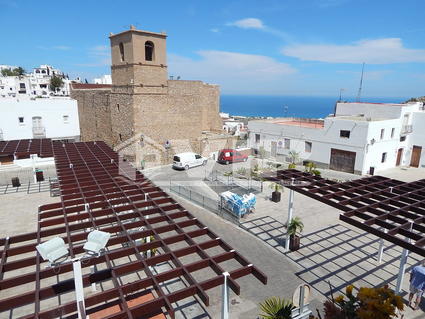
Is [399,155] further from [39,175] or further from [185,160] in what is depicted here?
[39,175]

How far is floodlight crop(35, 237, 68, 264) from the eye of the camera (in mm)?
6013

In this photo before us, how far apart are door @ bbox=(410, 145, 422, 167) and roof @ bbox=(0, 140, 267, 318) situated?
27.3 meters

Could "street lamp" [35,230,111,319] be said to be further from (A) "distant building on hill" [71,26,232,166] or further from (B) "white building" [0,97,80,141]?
(B) "white building" [0,97,80,141]

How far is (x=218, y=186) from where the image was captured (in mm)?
23750

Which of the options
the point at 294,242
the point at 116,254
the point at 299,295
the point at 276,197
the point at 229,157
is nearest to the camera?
the point at 116,254

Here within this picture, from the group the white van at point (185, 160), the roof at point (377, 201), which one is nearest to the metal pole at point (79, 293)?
the roof at point (377, 201)

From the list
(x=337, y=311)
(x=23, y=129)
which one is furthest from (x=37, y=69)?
(x=337, y=311)

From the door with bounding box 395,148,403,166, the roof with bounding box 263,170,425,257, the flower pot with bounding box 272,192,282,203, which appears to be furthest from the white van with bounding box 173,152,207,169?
the door with bounding box 395,148,403,166

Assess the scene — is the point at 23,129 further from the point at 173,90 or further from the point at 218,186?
the point at 218,186

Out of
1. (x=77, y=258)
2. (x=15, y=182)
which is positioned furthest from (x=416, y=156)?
(x=15, y=182)

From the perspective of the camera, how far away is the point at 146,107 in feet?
90.4

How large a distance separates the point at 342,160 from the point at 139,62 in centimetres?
2136

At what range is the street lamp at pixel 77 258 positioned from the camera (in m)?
5.76

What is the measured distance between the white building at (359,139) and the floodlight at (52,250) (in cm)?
2583
